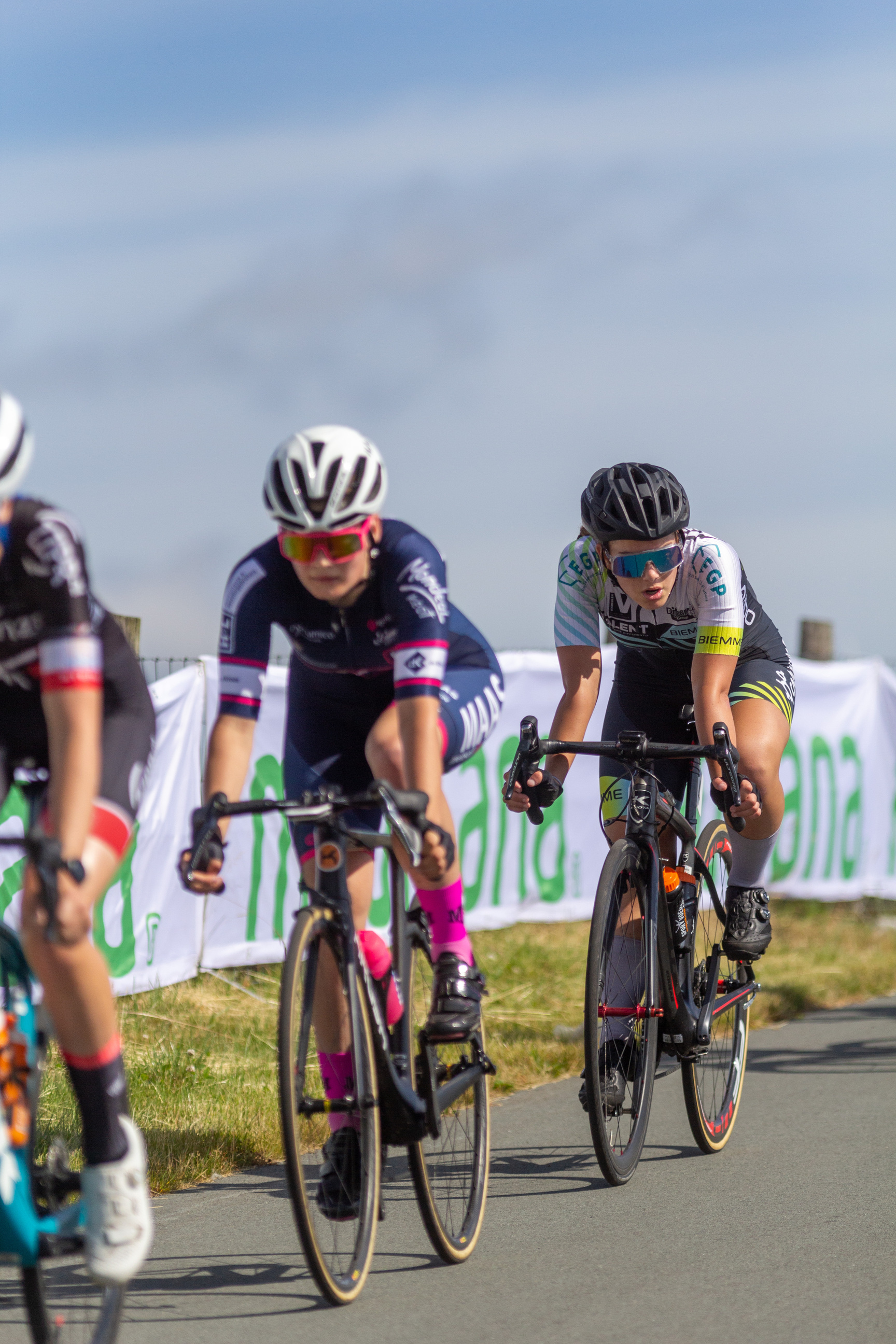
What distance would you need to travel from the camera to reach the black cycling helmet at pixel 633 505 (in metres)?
5.28

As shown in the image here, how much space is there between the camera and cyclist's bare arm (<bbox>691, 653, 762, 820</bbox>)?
5.29 meters

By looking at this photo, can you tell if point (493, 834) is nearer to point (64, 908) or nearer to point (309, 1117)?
point (309, 1117)

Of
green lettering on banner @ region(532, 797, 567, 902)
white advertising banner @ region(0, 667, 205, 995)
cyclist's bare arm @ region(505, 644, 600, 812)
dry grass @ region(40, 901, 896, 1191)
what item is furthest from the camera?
green lettering on banner @ region(532, 797, 567, 902)

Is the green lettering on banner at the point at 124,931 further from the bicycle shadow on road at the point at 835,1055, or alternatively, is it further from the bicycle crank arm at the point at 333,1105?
the bicycle crank arm at the point at 333,1105

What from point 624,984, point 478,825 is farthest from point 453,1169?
point 478,825

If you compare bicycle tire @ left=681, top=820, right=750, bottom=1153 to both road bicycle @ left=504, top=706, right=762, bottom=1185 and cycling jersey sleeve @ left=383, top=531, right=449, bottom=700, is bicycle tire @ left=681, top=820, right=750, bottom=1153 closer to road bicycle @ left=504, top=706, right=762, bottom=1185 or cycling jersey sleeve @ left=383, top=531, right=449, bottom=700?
road bicycle @ left=504, top=706, right=762, bottom=1185

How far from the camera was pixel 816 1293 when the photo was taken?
4.08 m

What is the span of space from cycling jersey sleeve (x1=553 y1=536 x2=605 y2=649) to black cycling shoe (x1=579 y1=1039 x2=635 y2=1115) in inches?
56.3

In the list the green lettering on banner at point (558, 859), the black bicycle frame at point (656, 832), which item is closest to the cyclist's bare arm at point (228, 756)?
the black bicycle frame at point (656, 832)

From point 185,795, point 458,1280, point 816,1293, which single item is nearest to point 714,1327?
point 816,1293

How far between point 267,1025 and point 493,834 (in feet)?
9.41

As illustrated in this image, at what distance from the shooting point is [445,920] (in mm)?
4418

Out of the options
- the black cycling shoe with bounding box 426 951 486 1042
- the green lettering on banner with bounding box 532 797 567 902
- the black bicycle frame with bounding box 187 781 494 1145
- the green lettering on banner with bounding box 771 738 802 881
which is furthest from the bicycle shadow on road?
the black bicycle frame with bounding box 187 781 494 1145

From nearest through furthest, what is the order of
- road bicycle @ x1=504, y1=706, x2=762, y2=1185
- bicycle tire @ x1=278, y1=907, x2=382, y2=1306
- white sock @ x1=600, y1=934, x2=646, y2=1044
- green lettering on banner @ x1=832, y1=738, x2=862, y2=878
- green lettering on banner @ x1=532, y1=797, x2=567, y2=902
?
bicycle tire @ x1=278, y1=907, x2=382, y2=1306
road bicycle @ x1=504, y1=706, x2=762, y2=1185
white sock @ x1=600, y1=934, x2=646, y2=1044
green lettering on banner @ x1=532, y1=797, x2=567, y2=902
green lettering on banner @ x1=832, y1=738, x2=862, y2=878
